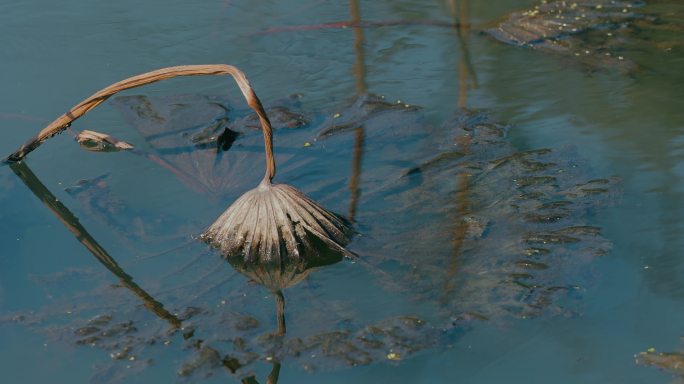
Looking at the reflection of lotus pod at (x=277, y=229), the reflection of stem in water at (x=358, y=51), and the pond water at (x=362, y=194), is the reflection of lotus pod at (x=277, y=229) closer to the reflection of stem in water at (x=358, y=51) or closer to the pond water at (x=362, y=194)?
the pond water at (x=362, y=194)

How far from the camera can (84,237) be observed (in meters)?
2.87

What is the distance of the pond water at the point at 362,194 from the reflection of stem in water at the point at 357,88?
10 mm

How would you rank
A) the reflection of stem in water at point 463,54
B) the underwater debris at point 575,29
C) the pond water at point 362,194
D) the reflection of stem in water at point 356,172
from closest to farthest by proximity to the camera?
1. the pond water at point 362,194
2. the reflection of stem in water at point 356,172
3. the reflection of stem in water at point 463,54
4. the underwater debris at point 575,29

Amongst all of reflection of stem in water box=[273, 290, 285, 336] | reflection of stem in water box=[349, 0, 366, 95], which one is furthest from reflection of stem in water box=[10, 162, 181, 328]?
reflection of stem in water box=[349, 0, 366, 95]

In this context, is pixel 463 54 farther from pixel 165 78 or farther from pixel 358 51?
pixel 165 78

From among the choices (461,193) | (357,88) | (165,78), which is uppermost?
(165,78)

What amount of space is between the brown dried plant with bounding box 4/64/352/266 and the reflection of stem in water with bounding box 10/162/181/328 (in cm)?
26

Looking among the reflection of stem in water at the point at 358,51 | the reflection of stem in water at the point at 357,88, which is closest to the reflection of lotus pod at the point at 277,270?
the reflection of stem in water at the point at 357,88

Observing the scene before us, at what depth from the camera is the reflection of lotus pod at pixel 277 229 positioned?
2.59 metres

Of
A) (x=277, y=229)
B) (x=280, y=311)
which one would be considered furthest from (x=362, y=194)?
(x=280, y=311)

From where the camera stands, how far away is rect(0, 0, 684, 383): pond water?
93.8 inches

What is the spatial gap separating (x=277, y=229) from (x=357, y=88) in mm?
1167

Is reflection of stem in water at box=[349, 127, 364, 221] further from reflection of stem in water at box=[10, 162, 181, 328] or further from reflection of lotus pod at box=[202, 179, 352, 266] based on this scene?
reflection of stem in water at box=[10, 162, 181, 328]

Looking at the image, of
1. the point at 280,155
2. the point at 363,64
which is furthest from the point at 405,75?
the point at 280,155
